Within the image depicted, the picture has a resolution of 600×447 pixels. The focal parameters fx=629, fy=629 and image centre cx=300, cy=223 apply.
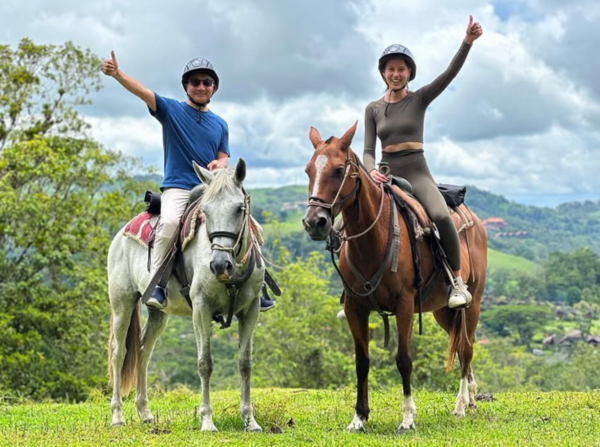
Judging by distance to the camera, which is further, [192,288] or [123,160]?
[123,160]

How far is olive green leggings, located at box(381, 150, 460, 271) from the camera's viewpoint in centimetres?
788

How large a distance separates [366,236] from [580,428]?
319 centimetres

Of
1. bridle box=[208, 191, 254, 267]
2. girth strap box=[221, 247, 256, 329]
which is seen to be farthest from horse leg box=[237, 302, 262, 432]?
bridle box=[208, 191, 254, 267]

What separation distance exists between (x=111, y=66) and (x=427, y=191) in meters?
4.20

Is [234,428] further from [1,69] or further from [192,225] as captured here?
[1,69]

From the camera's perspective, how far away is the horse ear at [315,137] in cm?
693

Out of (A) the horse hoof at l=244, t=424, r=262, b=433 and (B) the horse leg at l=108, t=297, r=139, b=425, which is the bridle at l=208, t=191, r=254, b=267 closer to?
(A) the horse hoof at l=244, t=424, r=262, b=433

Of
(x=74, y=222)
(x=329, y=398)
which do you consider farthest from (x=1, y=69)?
(x=329, y=398)

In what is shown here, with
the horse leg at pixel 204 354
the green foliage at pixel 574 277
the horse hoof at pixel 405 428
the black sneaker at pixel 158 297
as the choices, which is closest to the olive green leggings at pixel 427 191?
the horse hoof at pixel 405 428

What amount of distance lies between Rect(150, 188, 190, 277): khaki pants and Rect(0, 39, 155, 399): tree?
16571 millimetres

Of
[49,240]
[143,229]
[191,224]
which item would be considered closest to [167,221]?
[191,224]

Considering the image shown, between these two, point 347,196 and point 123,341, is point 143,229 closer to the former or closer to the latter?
point 123,341

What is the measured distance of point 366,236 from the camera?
7.17 metres

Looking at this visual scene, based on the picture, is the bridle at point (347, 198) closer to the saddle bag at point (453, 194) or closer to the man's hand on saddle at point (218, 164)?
the man's hand on saddle at point (218, 164)
